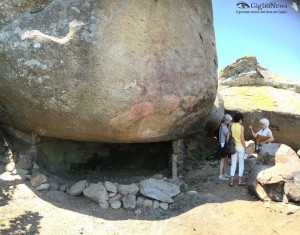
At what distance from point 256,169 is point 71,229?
3604 millimetres

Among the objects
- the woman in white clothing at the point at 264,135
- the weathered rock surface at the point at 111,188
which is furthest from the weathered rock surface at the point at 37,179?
the woman in white clothing at the point at 264,135

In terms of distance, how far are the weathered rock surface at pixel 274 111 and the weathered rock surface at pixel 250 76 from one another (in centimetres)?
112

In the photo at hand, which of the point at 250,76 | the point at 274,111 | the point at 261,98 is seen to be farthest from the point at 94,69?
the point at 250,76

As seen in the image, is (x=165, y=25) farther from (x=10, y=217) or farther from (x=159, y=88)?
(x=10, y=217)

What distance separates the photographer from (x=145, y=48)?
673 centimetres

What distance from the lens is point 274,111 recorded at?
32.0ft

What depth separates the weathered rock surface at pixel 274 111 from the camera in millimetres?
9711

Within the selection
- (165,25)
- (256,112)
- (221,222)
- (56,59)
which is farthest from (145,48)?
(256,112)

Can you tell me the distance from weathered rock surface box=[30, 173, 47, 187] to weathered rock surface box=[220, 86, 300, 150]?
18.0ft

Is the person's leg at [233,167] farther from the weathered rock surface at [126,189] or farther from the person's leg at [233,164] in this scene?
the weathered rock surface at [126,189]

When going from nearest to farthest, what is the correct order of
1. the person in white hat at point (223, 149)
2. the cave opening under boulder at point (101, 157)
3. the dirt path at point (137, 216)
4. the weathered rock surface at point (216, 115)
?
the dirt path at point (137, 216) → the person in white hat at point (223, 149) → the cave opening under boulder at point (101, 157) → the weathered rock surface at point (216, 115)

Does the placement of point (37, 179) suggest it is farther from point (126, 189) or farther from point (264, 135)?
point (264, 135)

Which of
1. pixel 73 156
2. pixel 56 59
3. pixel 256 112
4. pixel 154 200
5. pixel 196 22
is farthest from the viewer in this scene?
pixel 256 112

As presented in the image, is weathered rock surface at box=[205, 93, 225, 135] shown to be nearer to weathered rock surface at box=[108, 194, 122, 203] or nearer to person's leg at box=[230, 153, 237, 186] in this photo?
person's leg at box=[230, 153, 237, 186]
